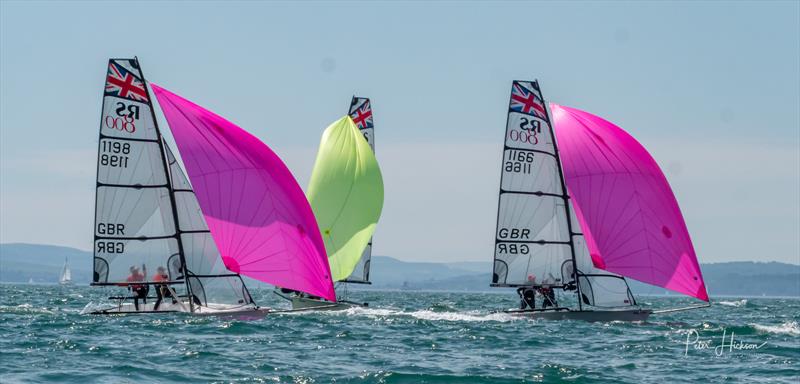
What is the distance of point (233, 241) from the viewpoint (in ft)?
101

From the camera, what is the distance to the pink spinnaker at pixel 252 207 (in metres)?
30.6

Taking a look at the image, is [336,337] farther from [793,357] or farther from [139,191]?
[793,357]

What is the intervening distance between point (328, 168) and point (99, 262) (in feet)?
43.4

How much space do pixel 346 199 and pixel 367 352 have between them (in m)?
19.0

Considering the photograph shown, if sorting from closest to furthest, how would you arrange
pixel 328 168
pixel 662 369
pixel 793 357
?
pixel 662 369, pixel 793 357, pixel 328 168

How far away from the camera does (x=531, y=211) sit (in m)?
35.7

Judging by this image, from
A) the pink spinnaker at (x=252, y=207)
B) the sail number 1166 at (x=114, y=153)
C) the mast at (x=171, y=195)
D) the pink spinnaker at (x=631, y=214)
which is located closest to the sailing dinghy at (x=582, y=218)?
the pink spinnaker at (x=631, y=214)

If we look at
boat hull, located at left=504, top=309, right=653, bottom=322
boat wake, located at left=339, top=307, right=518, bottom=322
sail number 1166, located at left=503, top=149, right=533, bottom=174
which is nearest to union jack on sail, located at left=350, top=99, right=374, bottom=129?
boat wake, located at left=339, top=307, right=518, bottom=322

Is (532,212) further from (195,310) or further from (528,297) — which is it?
(195,310)

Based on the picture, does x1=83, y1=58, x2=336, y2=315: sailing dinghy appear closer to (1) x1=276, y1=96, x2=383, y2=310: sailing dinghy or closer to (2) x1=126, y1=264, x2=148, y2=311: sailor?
(2) x1=126, y1=264, x2=148, y2=311: sailor

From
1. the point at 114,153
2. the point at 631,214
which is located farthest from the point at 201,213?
the point at 631,214

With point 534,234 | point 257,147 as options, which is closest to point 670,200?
point 534,234

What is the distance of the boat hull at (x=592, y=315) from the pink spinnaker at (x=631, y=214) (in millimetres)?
1438

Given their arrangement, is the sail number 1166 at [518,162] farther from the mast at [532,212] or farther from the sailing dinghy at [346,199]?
the sailing dinghy at [346,199]
